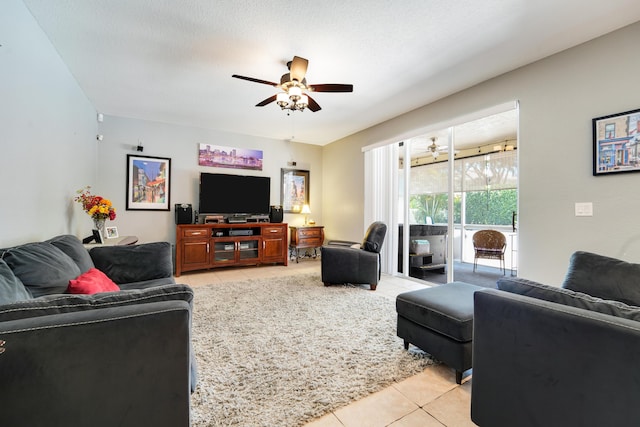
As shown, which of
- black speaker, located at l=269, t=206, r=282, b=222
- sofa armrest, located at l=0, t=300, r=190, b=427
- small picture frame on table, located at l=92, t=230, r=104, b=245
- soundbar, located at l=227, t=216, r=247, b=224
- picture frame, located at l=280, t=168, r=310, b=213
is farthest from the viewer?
picture frame, located at l=280, t=168, r=310, b=213

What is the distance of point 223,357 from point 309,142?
4959 mm

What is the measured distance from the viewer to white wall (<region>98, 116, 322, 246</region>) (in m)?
4.42

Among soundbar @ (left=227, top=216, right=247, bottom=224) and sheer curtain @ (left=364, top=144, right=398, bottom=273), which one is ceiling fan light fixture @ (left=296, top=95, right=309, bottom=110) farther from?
soundbar @ (left=227, top=216, right=247, bottom=224)

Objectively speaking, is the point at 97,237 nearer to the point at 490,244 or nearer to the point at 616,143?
the point at 616,143

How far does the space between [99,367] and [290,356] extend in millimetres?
1354

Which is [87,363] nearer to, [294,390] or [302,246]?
[294,390]

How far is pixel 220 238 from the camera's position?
4.74 metres

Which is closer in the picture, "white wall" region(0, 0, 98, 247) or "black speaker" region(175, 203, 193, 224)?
"white wall" region(0, 0, 98, 247)

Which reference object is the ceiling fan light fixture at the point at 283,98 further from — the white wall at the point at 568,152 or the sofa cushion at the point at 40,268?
the white wall at the point at 568,152

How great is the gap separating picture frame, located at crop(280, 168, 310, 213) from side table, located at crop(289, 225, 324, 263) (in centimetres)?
52

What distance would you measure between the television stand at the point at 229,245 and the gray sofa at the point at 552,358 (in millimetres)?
4247

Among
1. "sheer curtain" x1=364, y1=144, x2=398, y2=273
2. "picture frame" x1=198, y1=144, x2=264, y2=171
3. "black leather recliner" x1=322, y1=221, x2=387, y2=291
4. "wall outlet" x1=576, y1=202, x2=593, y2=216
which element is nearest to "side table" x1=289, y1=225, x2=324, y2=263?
"sheer curtain" x1=364, y1=144, x2=398, y2=273

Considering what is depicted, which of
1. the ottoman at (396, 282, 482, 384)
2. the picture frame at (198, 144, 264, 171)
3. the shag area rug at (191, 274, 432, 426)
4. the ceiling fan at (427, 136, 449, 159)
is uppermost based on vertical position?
the ceiling fan at (427, 136, 449, 159)

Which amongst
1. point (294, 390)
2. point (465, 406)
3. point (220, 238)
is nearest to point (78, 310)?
point (294, 390)
